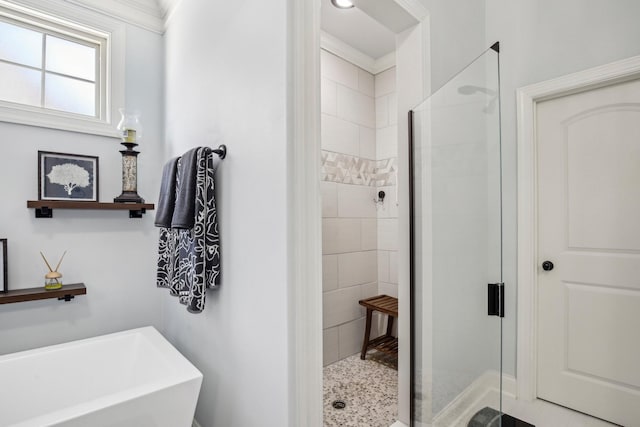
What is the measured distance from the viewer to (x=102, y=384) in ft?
5.43

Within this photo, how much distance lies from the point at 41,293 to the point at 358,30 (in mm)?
2734

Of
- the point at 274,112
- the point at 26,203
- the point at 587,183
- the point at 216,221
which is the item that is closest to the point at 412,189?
the point at 274,112

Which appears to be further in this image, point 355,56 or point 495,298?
point 355,56

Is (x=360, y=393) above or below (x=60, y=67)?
below

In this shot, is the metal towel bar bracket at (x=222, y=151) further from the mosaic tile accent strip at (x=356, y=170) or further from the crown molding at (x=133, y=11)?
the crown molding at (x=133, y=11)

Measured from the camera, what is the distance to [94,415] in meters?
1.09

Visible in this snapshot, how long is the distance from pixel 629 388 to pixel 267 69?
8.15 ft

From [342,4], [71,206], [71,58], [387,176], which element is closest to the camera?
[71,206]

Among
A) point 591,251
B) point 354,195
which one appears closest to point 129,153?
point 354,195

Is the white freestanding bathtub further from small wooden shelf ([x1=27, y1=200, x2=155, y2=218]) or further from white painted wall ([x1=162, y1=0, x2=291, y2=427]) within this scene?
small wooden shelf ([x1=27, y1=200, x2=155, y2=218])

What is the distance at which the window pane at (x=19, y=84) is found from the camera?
1784mm

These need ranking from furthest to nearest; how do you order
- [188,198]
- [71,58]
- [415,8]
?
1. [71,58]
2. [415,8]
3. [188,198]

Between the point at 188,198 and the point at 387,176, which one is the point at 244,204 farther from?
the point at 387,176

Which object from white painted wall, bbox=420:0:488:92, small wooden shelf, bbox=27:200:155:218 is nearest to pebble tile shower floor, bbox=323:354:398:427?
small wooden shelf, bbox=27:200:155:218
